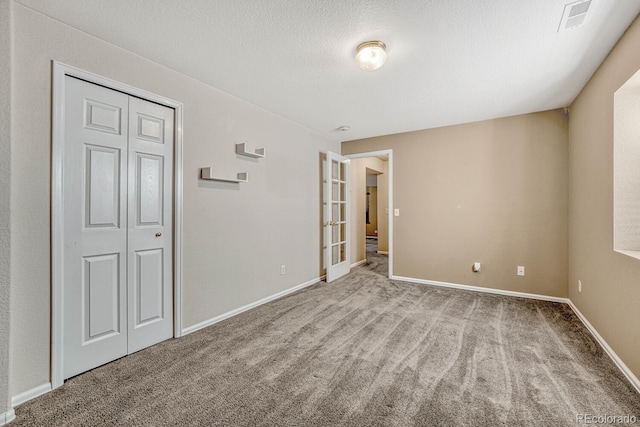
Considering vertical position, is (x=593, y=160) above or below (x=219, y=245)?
above

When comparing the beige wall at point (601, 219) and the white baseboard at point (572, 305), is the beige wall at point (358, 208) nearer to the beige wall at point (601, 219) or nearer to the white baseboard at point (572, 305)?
the white baseboard at point (572, 305)

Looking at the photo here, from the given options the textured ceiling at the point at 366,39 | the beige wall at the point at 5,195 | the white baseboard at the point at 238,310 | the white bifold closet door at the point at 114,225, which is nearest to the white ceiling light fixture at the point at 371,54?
the textured ceiling at the point at 366,39

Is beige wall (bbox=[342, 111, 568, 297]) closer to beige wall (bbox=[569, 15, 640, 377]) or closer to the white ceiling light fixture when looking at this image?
beige wall (bbox=[569, 15, 640, 377])

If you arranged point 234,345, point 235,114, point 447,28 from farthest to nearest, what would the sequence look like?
point 235,114 < point 234,345 < point 447,28

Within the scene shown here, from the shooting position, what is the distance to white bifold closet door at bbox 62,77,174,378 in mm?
1933

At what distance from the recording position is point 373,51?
82.7 inches

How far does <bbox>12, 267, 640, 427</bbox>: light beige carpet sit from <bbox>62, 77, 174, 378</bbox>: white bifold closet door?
0.75 ft

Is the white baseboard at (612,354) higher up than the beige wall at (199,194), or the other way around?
the beige wall at (199,194)

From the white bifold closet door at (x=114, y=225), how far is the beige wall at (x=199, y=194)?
132mm

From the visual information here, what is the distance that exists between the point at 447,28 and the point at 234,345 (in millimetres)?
2974

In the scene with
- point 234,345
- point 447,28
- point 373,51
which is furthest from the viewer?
point 234,345

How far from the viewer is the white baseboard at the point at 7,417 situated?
4.95ft

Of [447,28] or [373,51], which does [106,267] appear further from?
[447,28]

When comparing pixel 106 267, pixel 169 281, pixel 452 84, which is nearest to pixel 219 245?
pixel 169 281
